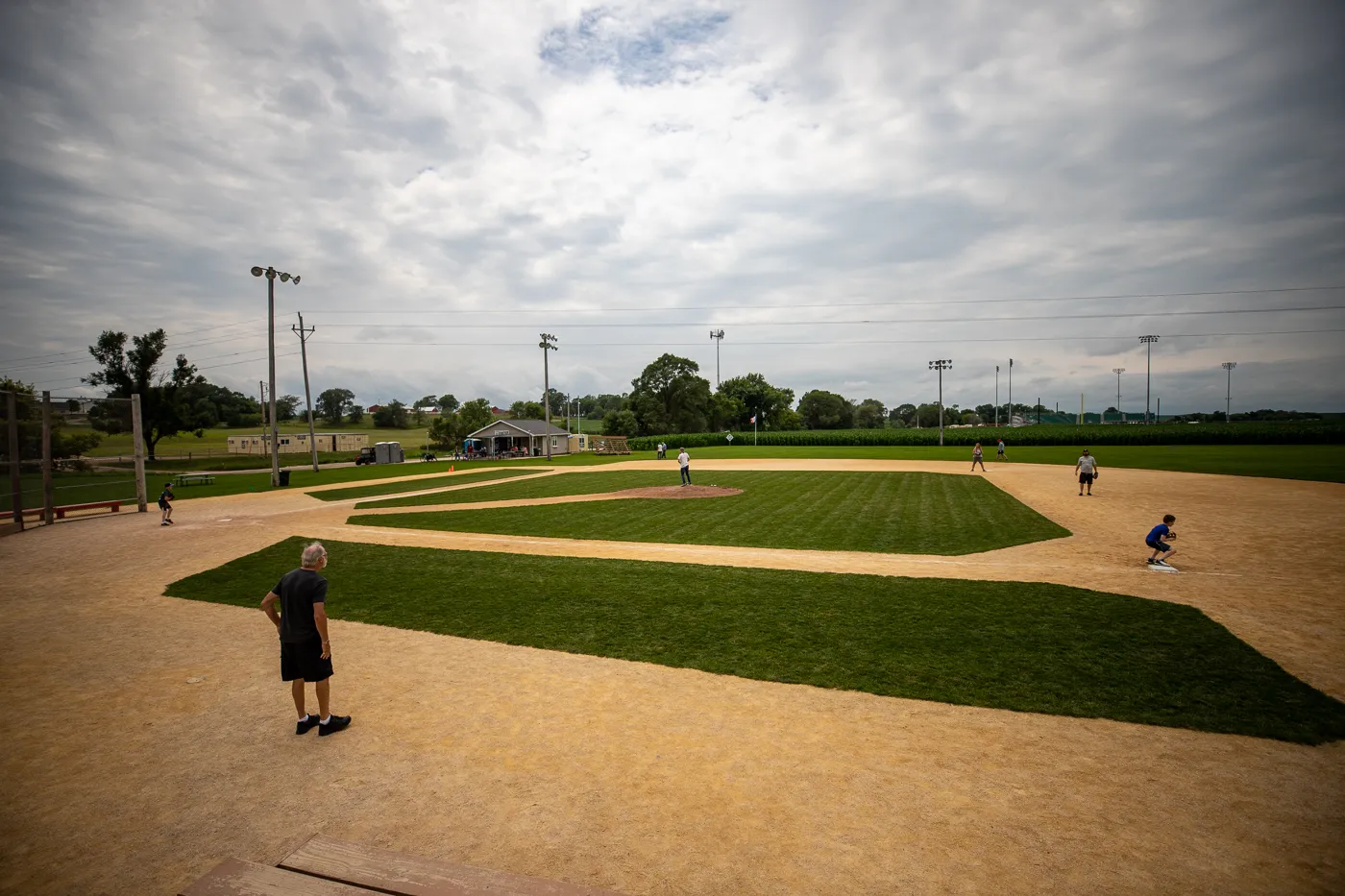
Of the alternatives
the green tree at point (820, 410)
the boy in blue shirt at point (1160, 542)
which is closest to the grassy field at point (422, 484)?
the boy in blue shirt at point (1160, 542)

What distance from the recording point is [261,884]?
13.5 ft

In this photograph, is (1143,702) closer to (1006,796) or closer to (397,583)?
(1006,796)

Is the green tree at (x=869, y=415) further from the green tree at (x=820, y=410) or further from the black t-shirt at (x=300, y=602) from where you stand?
the black t-shirt at (x=300, y=602)

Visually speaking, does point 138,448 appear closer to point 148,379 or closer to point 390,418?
point 148,379

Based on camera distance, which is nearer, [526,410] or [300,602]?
[300,602]

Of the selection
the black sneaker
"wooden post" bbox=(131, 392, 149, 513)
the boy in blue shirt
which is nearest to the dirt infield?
the black sneaker

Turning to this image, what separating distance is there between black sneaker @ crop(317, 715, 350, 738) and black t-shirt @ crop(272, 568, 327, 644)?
1003 millimetres

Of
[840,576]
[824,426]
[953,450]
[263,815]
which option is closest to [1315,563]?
[840,576]

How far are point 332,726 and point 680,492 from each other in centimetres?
2178

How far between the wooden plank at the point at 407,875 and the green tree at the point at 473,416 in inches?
3378

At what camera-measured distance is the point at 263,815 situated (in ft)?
17.1

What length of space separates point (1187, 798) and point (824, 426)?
143204 mm

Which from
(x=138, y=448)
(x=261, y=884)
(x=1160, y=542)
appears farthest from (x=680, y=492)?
(x=261, y=884)

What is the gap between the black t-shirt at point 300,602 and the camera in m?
6.39
